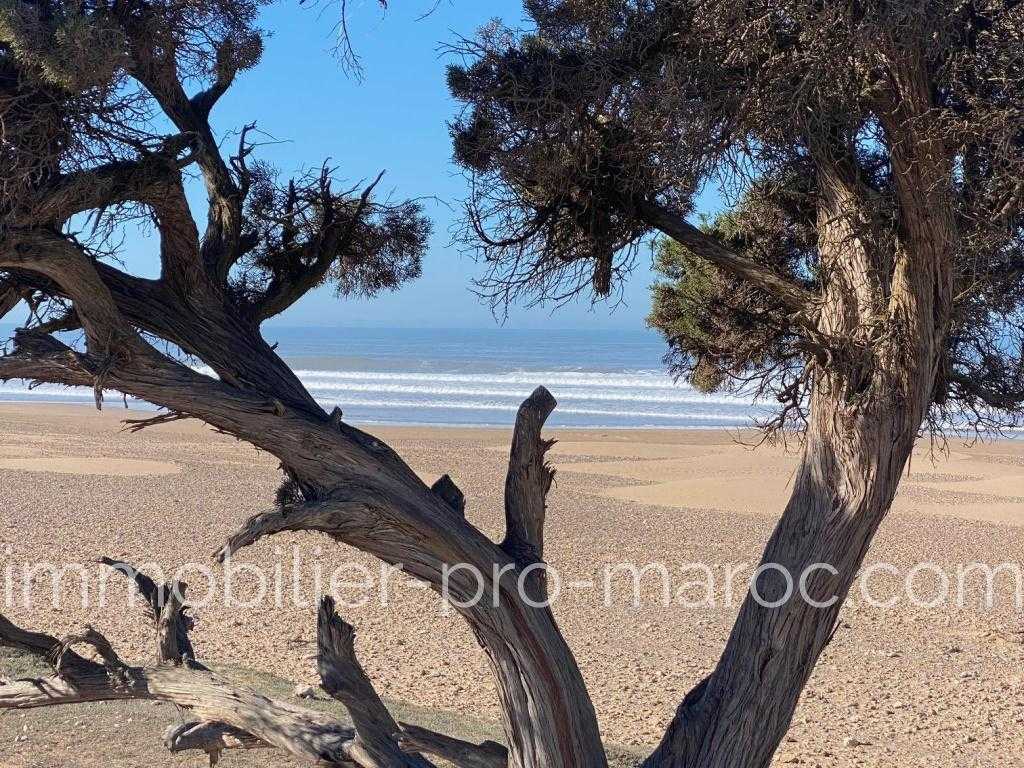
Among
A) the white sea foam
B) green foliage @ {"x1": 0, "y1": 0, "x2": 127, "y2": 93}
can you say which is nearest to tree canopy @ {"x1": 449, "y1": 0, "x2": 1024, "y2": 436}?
green foliage @ {"x1": 0, "y1": 0, "x2": 127, "y2": 93}

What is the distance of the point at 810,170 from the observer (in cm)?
475

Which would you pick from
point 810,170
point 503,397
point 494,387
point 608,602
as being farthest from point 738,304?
point 494,387

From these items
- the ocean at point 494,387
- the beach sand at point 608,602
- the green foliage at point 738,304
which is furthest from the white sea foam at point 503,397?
the green foliage at point 738,304

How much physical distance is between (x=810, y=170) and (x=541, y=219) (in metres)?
1.29

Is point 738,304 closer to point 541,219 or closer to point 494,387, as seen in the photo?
point 541,219

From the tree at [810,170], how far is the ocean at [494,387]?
1965 cm

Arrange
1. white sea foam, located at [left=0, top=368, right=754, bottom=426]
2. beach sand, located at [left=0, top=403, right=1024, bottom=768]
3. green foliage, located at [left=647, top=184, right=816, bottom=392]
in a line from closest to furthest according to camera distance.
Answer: green foliage, located at [left=647, top=184, right=816, bottom=392] → beach sand, located at [left=0, top=403, right=1024, bottom=768] → white sea foam, located at [left=0, top=368, right=754, bottom=426]

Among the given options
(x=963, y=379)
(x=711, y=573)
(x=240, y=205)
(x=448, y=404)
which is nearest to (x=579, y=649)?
(x=711, y=573)

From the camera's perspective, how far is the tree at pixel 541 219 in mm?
3639

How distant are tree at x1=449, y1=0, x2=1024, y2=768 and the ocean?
774 inches

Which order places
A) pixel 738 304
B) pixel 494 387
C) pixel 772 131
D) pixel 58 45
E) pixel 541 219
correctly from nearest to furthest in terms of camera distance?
pixel 58 45
pixel 772 131
pixel 541 219
pixel 738 304
pixel 494 387

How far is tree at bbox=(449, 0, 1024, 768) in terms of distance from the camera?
401 cm

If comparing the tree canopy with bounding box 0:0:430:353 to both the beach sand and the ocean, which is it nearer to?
the beach sand

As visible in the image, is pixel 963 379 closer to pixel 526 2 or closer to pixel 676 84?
pixel 676 84
